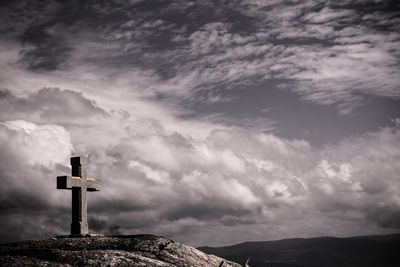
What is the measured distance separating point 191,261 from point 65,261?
3.50m

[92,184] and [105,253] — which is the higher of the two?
[92,184]

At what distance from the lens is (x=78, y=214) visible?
664 inches

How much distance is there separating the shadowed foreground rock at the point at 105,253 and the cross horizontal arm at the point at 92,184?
4.81 m

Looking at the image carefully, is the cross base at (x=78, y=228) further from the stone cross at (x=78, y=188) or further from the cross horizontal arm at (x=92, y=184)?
the cross horizontal arm at (x=92, y=184)

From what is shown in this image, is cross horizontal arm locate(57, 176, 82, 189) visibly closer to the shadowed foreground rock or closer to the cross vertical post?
the cross vertical post

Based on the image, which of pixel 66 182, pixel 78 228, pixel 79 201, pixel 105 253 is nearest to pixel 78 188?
pixel 79 201

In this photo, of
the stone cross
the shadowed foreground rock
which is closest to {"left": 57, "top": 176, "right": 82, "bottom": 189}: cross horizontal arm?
the stone cross

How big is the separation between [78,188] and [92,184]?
32.7 inches

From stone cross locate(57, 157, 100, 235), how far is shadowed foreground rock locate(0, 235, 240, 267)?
378 cm

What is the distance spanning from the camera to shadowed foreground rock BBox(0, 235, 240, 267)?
10.2 m

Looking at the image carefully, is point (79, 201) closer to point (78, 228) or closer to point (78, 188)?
point (78, 188)

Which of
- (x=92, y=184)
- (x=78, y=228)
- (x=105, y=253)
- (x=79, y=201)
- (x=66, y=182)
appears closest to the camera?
(x=105, y=253)

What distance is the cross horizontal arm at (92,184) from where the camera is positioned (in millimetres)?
17595

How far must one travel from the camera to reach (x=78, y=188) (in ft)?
56.0
